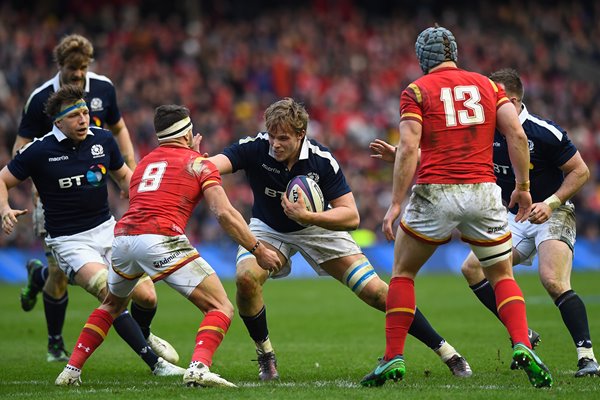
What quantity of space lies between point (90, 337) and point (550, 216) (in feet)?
13.4

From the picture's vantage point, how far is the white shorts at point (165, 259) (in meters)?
7.70

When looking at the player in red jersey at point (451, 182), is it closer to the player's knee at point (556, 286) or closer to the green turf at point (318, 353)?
the green turf at point (318, 353)

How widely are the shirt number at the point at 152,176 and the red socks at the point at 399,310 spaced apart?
6.61 feet

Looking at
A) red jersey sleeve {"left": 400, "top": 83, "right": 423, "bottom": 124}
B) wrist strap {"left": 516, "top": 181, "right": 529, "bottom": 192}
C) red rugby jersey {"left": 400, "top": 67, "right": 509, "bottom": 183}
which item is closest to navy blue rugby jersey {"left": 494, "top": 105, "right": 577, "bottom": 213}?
wrist strap {"left": 516, "top": 181, "right": 529, "bottom": 192}

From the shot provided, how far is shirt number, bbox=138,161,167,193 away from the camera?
311 inches

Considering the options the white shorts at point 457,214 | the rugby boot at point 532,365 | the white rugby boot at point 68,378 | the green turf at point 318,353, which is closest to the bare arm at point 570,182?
the white shorts at point 457,214

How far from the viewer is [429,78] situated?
7707mm

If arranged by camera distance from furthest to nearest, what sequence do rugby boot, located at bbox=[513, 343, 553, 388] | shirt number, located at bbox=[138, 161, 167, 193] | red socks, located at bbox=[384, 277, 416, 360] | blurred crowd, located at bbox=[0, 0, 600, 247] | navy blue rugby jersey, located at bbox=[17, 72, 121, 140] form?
1. blurred crowd, located at bbox=[0, 0, 600, 247]
2. navy blue rugby jersey, located at bbox=[17, 72, 121, 140]
3. shirt number, located at bbox=[138, 161, 167, 193]
4. red socks, located at bbox=[384, 277, 416, 360]
5. rugby boot, located at bbox=[513, 343, 553, 388]

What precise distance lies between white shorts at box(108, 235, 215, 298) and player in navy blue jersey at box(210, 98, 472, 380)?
29.9 inches

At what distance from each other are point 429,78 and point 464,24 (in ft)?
91.0

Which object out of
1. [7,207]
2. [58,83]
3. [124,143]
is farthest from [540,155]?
[58,83]

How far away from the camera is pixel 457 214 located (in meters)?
7.55

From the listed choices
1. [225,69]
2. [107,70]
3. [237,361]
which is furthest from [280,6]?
[237,361]

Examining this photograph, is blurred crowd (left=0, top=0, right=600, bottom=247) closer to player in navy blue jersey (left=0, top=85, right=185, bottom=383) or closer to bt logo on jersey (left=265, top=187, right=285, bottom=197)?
player in navy blue jersey (left=0, top=85, right=185, bottom=383)
